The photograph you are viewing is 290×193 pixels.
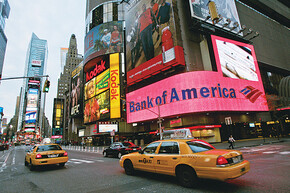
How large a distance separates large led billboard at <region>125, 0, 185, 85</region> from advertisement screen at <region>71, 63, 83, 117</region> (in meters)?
33.6

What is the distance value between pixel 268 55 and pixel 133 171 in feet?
191

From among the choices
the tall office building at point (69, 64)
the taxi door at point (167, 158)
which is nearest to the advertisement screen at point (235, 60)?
the taxi door at point (167, 158)

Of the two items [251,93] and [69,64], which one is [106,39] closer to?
[251,93]

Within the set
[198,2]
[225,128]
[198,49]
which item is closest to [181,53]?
[198,49]

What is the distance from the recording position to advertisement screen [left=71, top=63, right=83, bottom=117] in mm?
68062

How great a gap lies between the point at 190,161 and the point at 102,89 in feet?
169

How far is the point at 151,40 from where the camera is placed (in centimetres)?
3834

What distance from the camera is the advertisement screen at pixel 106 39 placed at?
54956 millimetres

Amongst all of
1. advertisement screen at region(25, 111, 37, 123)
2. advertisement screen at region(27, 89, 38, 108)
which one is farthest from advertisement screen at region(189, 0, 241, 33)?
advertisement screen at region(25, 111, 37, 123)

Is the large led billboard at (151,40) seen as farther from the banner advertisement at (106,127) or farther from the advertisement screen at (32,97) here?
the advertisement screen at (32,97)


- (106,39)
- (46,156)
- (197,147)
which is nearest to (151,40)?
(106,39)

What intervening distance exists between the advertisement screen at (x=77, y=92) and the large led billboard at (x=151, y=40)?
33561 millimetres

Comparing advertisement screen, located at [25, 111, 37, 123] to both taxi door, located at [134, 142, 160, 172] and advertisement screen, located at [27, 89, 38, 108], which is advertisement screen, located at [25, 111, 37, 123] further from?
taxi door, located at [134, 142, 160, 172]

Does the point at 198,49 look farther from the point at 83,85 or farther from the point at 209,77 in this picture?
the point at 83,85
